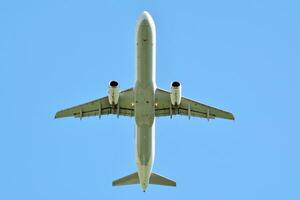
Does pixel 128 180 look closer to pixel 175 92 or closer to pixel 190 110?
pixel 190 110

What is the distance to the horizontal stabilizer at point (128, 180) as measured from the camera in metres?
47.5

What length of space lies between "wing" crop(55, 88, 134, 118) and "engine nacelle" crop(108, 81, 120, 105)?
1402 millimetres

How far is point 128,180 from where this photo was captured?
47812 mm

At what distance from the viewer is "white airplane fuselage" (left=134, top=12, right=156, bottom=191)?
40375 millimetres

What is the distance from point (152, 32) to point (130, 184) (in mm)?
12856

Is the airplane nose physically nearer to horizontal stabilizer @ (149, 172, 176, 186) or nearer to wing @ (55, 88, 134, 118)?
wing @ (55, 88, 134, 118)

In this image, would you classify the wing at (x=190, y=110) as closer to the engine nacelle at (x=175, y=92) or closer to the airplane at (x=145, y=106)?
the airplane at (x=145, y=106)

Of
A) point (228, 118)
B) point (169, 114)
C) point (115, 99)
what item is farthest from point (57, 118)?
point (228, 118)

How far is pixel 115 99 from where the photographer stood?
43.9 m

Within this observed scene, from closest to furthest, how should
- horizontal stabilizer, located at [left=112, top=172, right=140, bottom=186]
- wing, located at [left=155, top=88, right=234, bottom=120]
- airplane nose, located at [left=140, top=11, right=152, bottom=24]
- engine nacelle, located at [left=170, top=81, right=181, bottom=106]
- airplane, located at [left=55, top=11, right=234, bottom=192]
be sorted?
airplane nose, located at [left=140, top=11, right=152, bottom=24] → airplane, located at [left=55, top=11, right=234, bottom=192] → engine nacelle, located at [left=170, top=81, right=181, bottom=106] → wing, located at [left=155, top=88, right=234, bottom=120] → horizontal stabilizer, located at [left=112, top=172, right=140, bottom=186]

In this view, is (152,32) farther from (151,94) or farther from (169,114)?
(169,114)

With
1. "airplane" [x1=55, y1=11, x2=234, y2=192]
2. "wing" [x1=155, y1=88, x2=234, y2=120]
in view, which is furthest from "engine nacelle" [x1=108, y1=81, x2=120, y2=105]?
"wing" [x1=155, y1=88, x2=234, y2=120]

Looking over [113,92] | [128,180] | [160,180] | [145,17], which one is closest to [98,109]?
[113,92]

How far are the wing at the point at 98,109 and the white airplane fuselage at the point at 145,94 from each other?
8.68 ft
